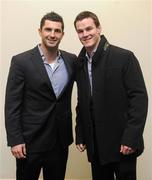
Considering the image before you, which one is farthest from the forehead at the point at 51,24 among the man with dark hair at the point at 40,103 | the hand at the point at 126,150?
the hand at the point at 126,150

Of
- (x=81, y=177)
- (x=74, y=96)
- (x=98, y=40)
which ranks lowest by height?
(x=81, y=177)

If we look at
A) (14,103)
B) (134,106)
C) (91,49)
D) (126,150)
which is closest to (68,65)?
(91,49)

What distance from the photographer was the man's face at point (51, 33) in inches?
79.6

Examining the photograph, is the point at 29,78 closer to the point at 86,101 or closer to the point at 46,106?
the point at 46,106

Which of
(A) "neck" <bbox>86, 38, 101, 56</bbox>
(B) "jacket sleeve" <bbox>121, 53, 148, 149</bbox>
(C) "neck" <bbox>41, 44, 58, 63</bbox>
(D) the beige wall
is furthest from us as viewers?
(D) the beige wall

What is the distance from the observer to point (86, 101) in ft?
6.52

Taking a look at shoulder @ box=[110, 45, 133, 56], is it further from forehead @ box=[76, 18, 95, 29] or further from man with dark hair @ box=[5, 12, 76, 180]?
man with dark hair @ box=[5, 12, 76, 180]

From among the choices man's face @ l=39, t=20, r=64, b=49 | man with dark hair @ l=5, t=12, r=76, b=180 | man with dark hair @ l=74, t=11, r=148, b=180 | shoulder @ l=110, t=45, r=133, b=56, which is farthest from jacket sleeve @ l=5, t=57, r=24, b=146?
shoulder @ l=110, t=45, r=133, b=56

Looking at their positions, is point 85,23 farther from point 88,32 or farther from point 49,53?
point 49,53

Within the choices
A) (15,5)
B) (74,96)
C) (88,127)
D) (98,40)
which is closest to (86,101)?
(88,127)

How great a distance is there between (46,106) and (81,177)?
1.21 meters

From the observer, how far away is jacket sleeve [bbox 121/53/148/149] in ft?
6.07

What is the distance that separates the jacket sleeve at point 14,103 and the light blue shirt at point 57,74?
0.18 m

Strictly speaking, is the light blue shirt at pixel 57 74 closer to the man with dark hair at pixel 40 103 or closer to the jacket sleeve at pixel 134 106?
the man with dark hair at pixel 40 103
